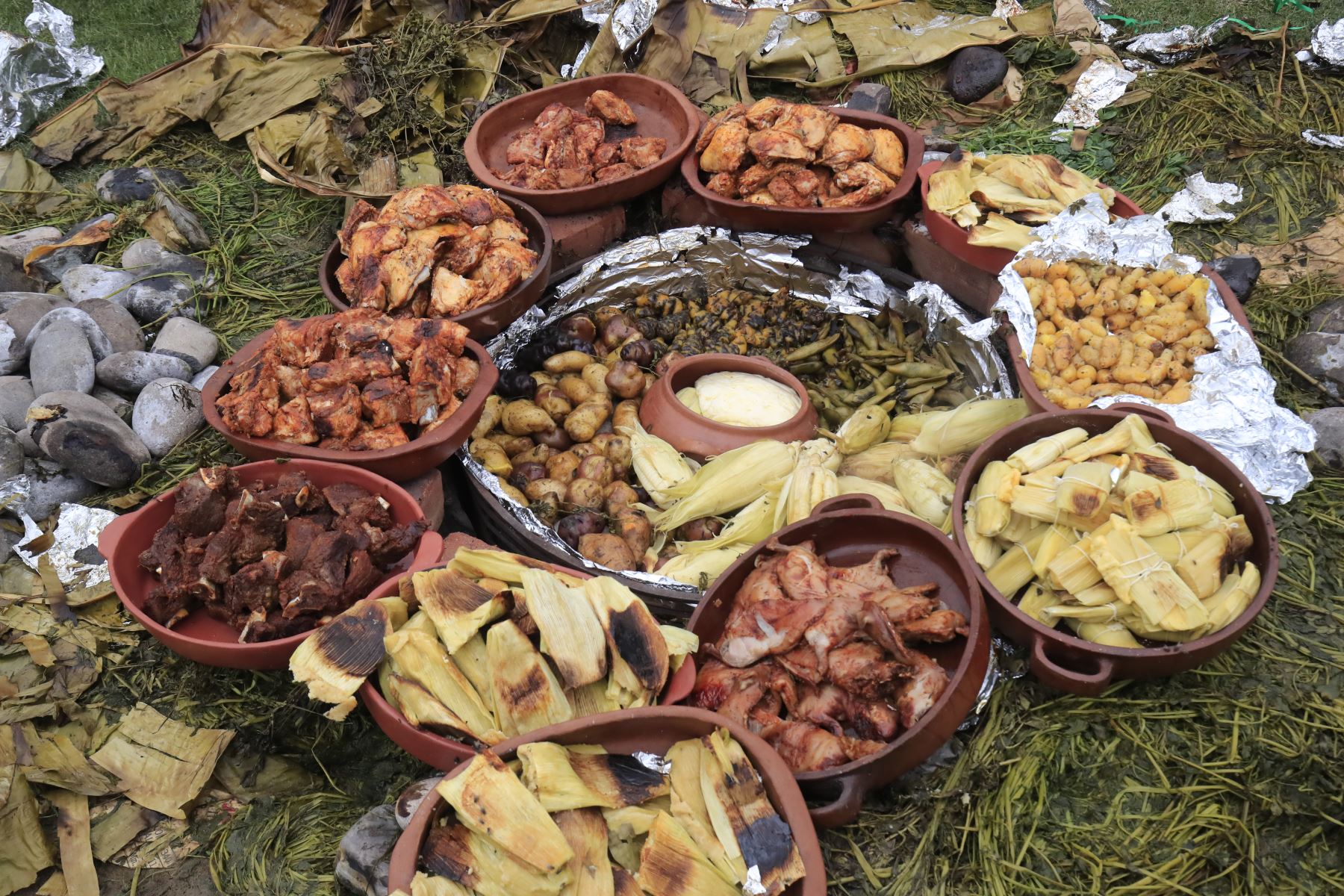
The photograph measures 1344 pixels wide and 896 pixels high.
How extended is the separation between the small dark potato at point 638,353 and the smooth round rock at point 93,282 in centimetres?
251

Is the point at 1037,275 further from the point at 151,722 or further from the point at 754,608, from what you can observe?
the point at 151,722

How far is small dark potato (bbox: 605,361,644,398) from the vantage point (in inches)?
166

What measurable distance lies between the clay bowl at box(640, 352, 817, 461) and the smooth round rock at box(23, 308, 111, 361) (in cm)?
241

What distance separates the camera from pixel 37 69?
6.11m

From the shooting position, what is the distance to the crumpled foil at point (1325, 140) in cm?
470

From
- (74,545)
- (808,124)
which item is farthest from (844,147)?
(74,545)

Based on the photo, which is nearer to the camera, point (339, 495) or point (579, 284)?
point (339, 495)

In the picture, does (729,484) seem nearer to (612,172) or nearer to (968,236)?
(968,236)

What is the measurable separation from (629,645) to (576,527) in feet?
3.58

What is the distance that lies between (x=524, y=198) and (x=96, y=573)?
2433mm

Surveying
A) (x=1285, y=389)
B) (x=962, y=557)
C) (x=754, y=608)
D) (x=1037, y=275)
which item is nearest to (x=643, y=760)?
(x=754, y=608)

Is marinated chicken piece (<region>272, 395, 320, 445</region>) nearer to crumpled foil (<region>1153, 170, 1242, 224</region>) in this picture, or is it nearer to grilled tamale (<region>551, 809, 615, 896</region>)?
grilled tamale (<region>551, 809, 615, 896</region>)

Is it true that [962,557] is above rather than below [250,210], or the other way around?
below

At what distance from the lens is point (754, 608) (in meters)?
2.80
